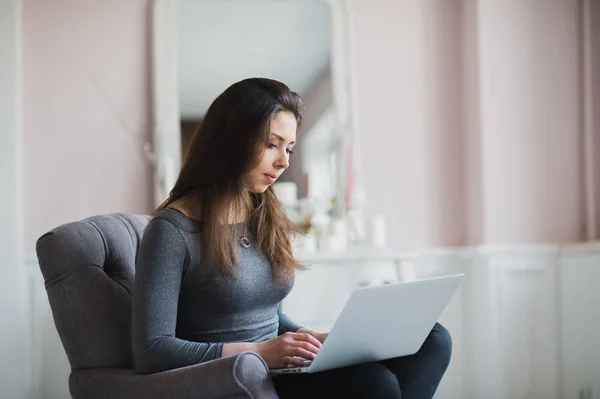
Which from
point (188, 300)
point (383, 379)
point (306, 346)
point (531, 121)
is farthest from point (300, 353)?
point (531, 121)

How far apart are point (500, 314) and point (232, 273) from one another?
1.95 m

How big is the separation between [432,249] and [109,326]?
1975mm

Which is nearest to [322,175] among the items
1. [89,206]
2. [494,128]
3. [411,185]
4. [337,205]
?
[337,205]

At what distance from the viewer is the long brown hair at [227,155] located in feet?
4.76

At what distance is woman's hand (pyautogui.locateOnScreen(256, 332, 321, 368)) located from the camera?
1.31 metres

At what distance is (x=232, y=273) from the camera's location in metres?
1.43

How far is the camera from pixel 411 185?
10.5ft

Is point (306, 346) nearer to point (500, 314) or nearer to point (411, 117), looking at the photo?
point (500, 314)

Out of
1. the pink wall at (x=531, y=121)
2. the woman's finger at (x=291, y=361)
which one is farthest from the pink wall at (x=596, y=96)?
the woman's finger at (x=291, y=361)

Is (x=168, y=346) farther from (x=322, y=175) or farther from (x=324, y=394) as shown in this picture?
(x=322, y=175)

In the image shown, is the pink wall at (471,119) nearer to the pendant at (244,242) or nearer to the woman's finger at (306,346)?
the pendant at (244,242)

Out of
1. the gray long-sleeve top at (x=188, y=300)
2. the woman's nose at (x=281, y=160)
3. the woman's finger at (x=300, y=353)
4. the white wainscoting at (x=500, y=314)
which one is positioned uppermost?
the woman's nose at (x=281, y=160)

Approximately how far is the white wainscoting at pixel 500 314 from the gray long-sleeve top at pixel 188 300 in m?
1.31

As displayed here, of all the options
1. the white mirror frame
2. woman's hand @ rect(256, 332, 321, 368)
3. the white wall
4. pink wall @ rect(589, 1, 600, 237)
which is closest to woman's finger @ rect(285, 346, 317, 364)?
woman's hand @ rect(256, 332, 321, 368)
